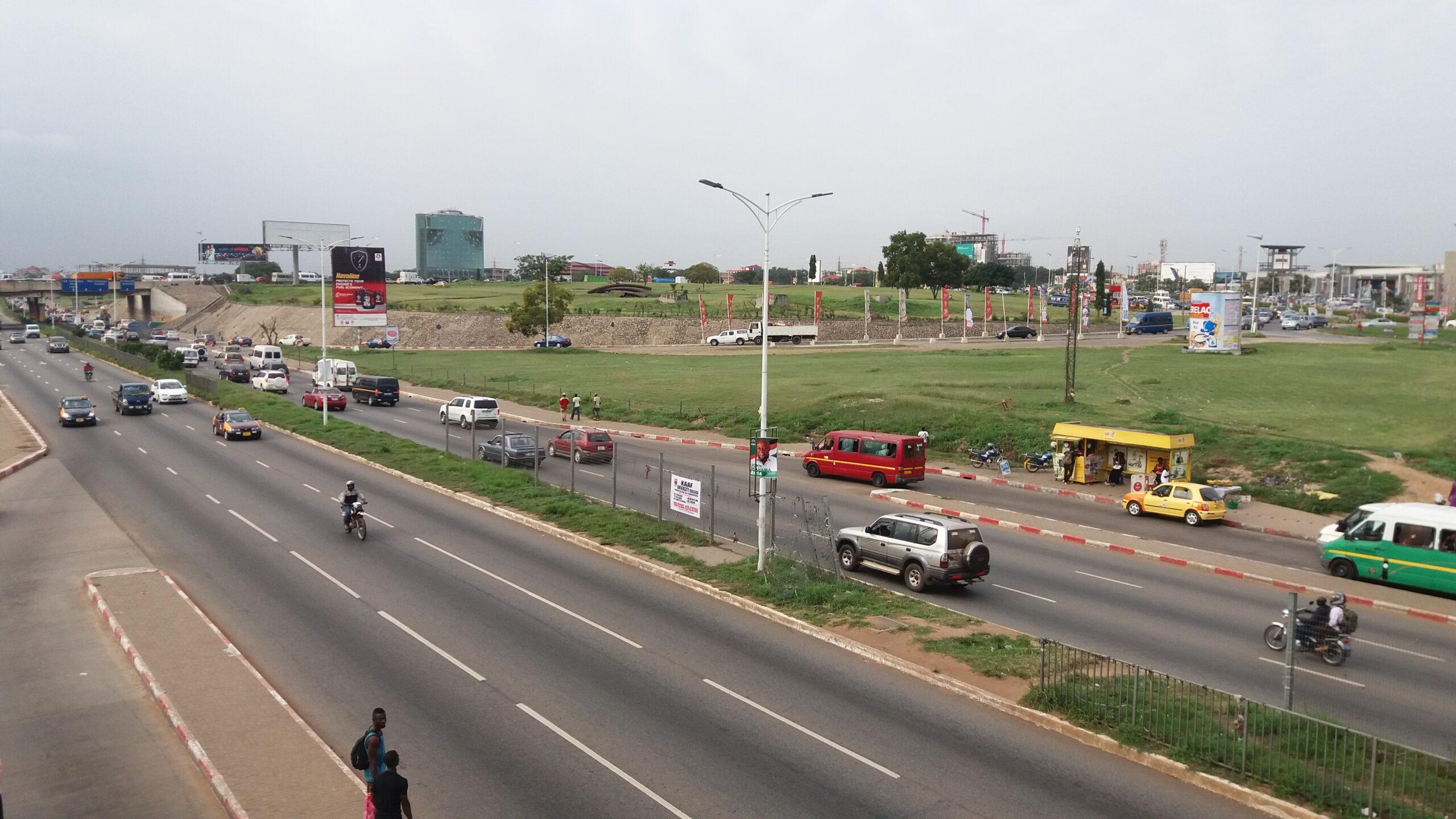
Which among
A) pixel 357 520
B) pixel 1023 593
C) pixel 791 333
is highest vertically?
pixel 791 333

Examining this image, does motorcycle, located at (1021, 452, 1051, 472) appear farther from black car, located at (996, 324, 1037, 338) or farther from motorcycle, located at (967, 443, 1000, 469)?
black car, located at (996, 324, 1037, 338)

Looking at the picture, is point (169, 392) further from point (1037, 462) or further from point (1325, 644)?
point (1325, 644)

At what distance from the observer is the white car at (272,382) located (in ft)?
210

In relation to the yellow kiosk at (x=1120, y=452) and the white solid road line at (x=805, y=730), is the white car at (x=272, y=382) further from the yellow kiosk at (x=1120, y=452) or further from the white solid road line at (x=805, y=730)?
the white solid road line at (x=805, y=730)

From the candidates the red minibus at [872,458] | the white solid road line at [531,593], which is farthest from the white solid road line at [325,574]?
the red minibus at [872,458]

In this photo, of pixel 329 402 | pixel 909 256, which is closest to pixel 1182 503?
pixel 329 402

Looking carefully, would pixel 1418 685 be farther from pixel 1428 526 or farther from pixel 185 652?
pixel 185 652

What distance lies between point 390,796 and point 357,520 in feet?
52.9

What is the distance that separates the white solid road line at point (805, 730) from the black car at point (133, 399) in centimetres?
4876

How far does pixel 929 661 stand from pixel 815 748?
392cm

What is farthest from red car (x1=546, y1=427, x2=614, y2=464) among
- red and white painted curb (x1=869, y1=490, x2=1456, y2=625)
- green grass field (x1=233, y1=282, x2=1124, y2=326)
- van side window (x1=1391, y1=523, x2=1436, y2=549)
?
green grass field (x1=233, y1=282, x2=1124, y2=326)

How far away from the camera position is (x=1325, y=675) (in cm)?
1677

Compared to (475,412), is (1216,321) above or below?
above

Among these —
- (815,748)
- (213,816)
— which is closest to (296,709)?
(213,816)
